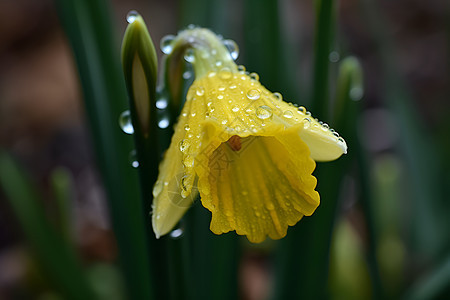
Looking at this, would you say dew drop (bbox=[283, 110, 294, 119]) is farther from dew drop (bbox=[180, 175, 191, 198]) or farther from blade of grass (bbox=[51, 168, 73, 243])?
blade of grass (bbox=[51, 168, 73, 243])

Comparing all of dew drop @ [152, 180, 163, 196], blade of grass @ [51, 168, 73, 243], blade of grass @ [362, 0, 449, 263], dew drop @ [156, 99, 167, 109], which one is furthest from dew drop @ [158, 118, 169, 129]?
blade of grass @ [362, 0, 449, 263]

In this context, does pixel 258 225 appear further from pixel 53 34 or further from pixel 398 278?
pixel 53 34

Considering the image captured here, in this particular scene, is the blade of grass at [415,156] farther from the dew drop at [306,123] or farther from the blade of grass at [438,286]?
the dew drop at [306,123]

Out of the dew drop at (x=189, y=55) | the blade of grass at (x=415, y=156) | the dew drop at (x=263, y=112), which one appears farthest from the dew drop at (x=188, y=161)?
the blade of grass at (x=415, y=156)

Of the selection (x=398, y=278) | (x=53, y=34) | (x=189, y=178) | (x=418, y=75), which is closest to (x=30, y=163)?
(x=53, y=34)

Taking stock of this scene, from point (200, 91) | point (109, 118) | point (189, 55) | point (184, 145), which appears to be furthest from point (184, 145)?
point (109, 118)

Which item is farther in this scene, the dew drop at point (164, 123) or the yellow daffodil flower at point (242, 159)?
the dew drop at point (164, 123)

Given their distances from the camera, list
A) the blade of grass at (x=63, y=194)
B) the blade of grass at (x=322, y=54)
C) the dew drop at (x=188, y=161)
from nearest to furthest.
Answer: the dew drop at (x=188, y=161) < the blade of grass at (x=322, y=54) < the blade of grass at (x=63, y=194)
